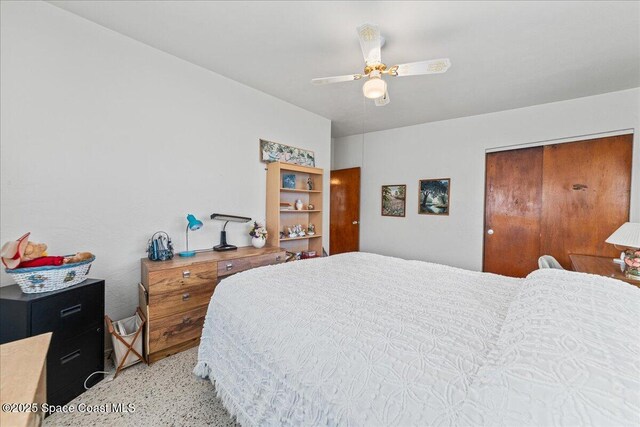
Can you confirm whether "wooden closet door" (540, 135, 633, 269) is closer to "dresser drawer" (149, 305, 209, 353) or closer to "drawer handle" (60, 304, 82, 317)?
"dresser drawer" (149, 305, 209, 353)

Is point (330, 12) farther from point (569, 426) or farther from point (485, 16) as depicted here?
point (569, 426)

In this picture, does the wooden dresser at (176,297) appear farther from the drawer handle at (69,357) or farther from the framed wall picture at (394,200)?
the framed wall picture at (394,200)

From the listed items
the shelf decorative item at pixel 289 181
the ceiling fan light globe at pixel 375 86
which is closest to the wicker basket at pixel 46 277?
the shelf decorative item at pixel 289 181

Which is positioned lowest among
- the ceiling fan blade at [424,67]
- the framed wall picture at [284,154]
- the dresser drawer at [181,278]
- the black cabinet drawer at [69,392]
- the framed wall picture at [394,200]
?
the black cabinet drawer at [69,392]

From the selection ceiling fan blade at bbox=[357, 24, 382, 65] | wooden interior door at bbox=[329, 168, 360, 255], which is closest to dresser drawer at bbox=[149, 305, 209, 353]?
ceiling fan blade at bbox=[357, 24, 382, 65]

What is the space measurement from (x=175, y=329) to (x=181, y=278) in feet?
1.39

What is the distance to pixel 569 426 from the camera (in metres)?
0.56

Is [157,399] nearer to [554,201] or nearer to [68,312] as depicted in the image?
[68,312]

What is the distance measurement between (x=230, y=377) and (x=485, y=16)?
286 centimetres

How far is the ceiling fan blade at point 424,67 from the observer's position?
1772 millimetres

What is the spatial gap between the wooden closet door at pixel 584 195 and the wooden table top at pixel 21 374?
4546mm

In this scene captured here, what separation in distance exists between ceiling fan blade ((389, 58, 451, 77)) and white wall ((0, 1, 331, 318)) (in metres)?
1.61

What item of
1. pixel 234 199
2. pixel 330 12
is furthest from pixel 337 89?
pixel 234 199

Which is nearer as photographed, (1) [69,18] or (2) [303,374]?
(2) [303,374]
